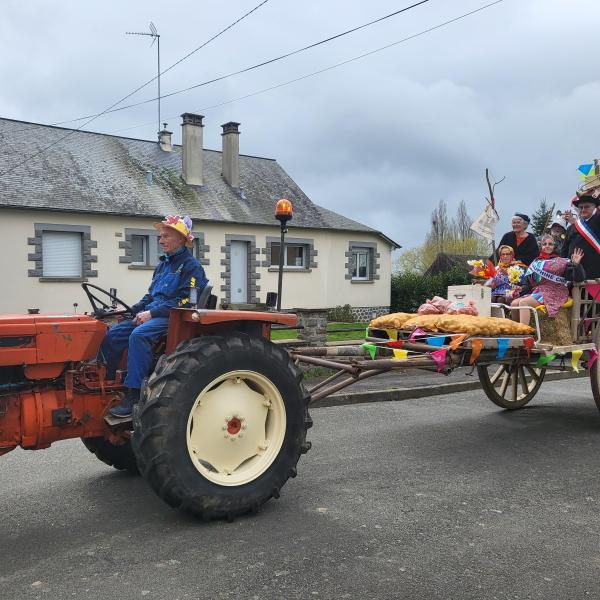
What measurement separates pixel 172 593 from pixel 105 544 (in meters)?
0.83

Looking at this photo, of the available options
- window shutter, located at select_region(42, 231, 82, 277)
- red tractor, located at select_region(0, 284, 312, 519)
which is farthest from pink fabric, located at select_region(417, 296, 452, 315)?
window shutter, located at select_region(42, 231, 82, 277)

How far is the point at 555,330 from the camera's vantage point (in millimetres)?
6559

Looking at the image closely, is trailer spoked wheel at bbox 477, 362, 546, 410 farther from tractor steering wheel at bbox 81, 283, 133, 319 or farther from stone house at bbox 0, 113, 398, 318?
stone house at bbox 0, 113, 398, 318

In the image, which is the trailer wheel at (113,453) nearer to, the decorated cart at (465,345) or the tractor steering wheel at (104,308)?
the tractor steering wheel at (104,308)

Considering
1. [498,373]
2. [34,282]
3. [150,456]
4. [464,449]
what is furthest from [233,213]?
[150,456]

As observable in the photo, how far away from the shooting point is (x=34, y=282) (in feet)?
65.9

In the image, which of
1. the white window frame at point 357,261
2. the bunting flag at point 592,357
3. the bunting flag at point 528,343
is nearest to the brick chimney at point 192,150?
the white window frame at point 357,261

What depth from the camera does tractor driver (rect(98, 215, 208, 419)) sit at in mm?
4379

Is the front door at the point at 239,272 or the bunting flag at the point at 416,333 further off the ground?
the front door at the point at 239,272

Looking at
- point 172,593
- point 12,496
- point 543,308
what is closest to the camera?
point 172,593

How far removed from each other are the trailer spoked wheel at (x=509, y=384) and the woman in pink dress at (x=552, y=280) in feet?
4.06

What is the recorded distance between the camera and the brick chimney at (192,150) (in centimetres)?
2477

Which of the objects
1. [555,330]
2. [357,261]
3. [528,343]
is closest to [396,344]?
[528,343]

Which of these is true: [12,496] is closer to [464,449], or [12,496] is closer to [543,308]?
[464,449]
